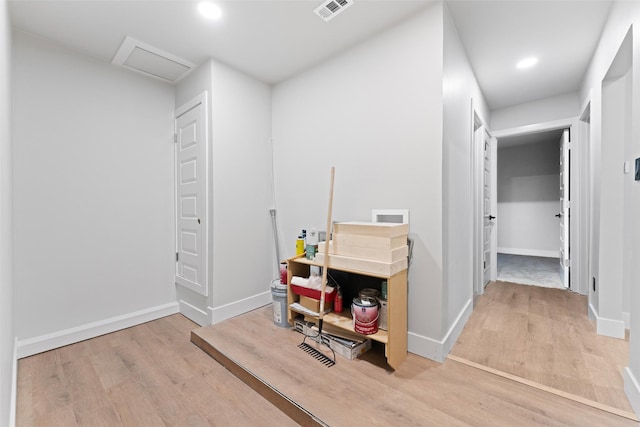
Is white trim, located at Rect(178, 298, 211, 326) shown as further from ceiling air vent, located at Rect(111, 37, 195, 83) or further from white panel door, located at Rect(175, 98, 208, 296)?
ceiling air vent, located at Rect(111, 37, 195, 83)

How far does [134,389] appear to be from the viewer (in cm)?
170

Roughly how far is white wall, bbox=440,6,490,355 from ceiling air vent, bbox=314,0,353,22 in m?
0.70

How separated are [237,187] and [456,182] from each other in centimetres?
199

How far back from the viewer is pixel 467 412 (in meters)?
1.40

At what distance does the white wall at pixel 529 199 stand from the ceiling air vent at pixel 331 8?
19.9ft

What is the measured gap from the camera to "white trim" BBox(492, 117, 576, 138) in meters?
3.36

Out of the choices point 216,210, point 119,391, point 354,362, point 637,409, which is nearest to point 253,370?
point 354,362

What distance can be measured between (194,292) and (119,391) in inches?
43.3

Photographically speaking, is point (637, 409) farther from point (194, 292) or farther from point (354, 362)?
point (194, 292)

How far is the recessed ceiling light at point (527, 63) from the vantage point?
2650mm

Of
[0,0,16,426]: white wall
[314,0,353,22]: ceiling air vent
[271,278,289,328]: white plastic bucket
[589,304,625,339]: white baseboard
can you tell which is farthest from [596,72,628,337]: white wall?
[0,0,16,426]: white wall

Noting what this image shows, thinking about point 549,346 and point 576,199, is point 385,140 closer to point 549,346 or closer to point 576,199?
point 549,346

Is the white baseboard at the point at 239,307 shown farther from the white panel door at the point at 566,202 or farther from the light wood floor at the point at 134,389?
the white panel door at the point at 566,202

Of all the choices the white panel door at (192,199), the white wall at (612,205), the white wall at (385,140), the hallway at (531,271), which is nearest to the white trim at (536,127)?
the white wall at (612,205)
